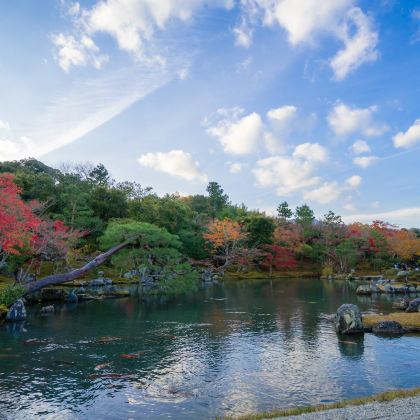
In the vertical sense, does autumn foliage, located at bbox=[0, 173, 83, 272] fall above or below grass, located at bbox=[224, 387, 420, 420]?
above

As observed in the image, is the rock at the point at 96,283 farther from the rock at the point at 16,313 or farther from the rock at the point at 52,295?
the rock at the point at 16,313

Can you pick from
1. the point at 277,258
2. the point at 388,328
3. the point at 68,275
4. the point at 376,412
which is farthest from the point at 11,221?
the point at 277,258

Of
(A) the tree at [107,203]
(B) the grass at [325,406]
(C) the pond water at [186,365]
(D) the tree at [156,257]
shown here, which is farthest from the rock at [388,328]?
(A) the tree at [107,203]

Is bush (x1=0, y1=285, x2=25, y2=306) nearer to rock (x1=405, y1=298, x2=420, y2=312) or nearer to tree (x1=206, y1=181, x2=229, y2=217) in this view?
rock (x1=405, y1=298, x2=420, y2=312)

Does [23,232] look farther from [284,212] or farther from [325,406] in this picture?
[284,212]

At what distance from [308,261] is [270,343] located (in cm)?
5400

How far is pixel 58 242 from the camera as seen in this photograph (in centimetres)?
3203

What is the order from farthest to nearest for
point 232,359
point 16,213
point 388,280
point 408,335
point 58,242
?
point 388,280
point 58,242
point 16,213
point 408,335
point 232,359

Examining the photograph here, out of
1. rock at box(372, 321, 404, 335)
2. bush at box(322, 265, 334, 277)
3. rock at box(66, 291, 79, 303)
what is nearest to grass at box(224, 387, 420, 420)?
rock at box(372, 321, 404, 335)

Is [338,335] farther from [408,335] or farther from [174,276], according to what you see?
[174,276]

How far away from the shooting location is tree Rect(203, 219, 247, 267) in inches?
2239

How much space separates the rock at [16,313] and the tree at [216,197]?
183ft

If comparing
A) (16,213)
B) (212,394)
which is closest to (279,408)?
(212,394)

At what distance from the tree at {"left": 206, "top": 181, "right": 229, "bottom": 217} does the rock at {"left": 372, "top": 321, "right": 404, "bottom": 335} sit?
59.0 meters
